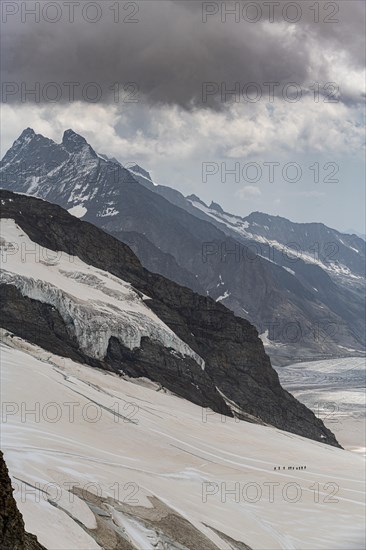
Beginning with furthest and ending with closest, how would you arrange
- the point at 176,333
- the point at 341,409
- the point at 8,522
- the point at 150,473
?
the point at 341,409, the point at 176,333, the point at 150,473, the point at 8,522

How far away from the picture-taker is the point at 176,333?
294ft

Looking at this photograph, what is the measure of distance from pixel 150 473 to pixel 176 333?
51070mm

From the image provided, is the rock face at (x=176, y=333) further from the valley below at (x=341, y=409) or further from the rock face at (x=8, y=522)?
the rock face at (x=8, y=522)

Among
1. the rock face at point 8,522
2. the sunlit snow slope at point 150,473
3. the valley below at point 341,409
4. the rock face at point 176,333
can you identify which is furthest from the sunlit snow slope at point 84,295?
the rock face at point 8,522

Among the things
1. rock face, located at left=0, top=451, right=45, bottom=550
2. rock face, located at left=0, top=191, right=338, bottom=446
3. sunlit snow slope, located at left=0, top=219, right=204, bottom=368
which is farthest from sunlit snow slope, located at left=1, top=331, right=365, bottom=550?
sunlit snow slope, located at left=0, top=219, right=204, bottom=368

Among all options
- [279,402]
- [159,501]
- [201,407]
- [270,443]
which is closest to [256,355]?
[279,402]

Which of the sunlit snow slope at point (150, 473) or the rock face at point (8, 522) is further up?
the rock face at point (8, 522)

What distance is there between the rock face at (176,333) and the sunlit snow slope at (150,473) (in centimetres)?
843

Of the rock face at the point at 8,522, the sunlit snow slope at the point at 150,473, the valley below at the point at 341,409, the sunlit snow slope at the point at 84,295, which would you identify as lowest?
the valley below at the point at 341,409

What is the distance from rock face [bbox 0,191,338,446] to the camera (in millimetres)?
74500

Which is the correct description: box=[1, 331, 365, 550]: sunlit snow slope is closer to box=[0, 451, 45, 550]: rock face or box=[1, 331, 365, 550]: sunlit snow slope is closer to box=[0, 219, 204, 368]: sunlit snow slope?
box=[0, 451, 45, 550]: rock face

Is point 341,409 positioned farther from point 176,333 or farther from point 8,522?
point 8,522

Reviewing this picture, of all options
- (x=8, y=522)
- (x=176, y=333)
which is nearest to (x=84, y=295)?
(x=176, y=333)

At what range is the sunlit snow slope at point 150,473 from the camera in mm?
26125
